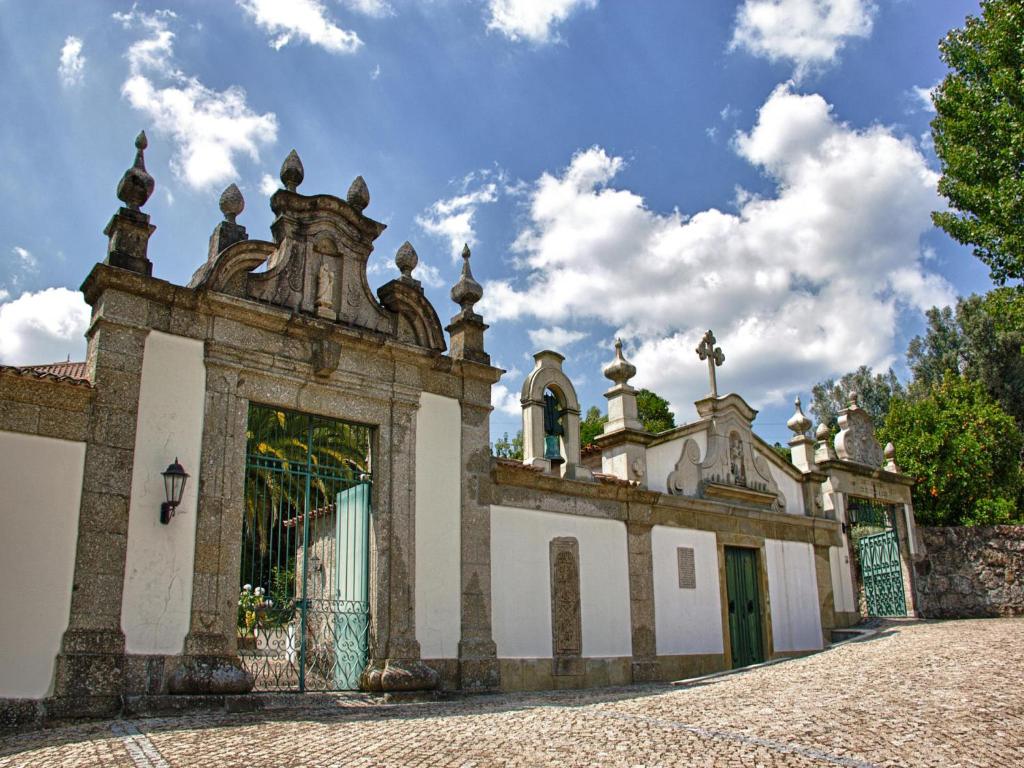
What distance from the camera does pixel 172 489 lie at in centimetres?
733

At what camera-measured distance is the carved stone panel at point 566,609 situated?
10.1m

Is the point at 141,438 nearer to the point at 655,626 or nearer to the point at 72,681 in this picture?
the point at 72,681

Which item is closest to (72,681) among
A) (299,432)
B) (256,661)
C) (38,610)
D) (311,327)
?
(38,610)

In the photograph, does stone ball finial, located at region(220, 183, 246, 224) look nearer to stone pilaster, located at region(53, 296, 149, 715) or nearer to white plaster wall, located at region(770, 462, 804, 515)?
stone pilaster, located at region(53, 296, 149, 715)

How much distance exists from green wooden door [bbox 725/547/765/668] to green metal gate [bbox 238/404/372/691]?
609 centimetres

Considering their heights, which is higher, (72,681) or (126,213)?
(126,213)

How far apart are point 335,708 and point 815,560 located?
943cm

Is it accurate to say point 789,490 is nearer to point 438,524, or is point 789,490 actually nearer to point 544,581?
point 544,581

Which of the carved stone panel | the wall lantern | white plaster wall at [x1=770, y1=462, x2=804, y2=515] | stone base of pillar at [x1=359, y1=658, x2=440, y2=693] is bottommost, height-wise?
stone base of pillar at [x1=359, y1=658, x2=440, y2=693]

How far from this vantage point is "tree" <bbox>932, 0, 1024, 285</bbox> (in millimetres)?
11461

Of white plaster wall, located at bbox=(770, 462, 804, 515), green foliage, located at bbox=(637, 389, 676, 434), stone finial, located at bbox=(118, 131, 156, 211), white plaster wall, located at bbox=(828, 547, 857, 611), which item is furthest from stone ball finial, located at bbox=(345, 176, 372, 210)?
green foliage, located at bbox=(637, 389, 676, 434)

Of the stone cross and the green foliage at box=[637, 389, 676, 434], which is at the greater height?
the green foliage at box=[637, 389, 676, 434]

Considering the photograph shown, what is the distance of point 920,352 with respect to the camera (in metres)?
35.8

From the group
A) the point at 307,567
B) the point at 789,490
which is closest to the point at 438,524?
the point at 307,567
